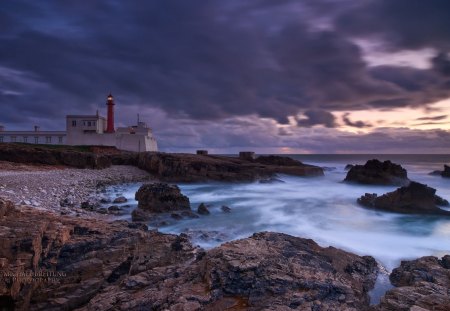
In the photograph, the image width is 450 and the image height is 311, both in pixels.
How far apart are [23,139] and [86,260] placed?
4248 centimetres

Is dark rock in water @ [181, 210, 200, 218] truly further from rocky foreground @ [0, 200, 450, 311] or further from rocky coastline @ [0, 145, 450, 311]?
rocky foreground @ [0, 200, 450, 311]

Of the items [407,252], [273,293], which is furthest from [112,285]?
[407,252]

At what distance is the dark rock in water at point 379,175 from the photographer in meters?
23.6

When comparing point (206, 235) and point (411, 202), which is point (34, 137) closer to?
point (206, 235)

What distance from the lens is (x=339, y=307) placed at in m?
4.29

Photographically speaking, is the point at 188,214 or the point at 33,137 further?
the point at 33,137

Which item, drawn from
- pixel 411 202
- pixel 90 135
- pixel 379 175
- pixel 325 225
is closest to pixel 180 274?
pixel 325 225

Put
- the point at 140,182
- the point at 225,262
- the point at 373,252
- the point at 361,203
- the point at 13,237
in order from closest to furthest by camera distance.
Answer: the point at 225,262, the point at 13,237, the point at 373,252, the point at 361,203, the point at 140,182

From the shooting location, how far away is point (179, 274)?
514 cm

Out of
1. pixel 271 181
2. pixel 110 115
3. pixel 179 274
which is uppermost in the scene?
pixel 110 115

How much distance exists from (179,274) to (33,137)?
43.5 metres

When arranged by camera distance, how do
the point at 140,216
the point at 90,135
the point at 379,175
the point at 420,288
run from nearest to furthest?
the point at 420,288, the point at 140,216, the point at 379,175, the point at 90,135

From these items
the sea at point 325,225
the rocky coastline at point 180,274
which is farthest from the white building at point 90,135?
the rocky coastline at point 180,274

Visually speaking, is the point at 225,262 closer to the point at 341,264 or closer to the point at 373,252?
the point at 341,264
